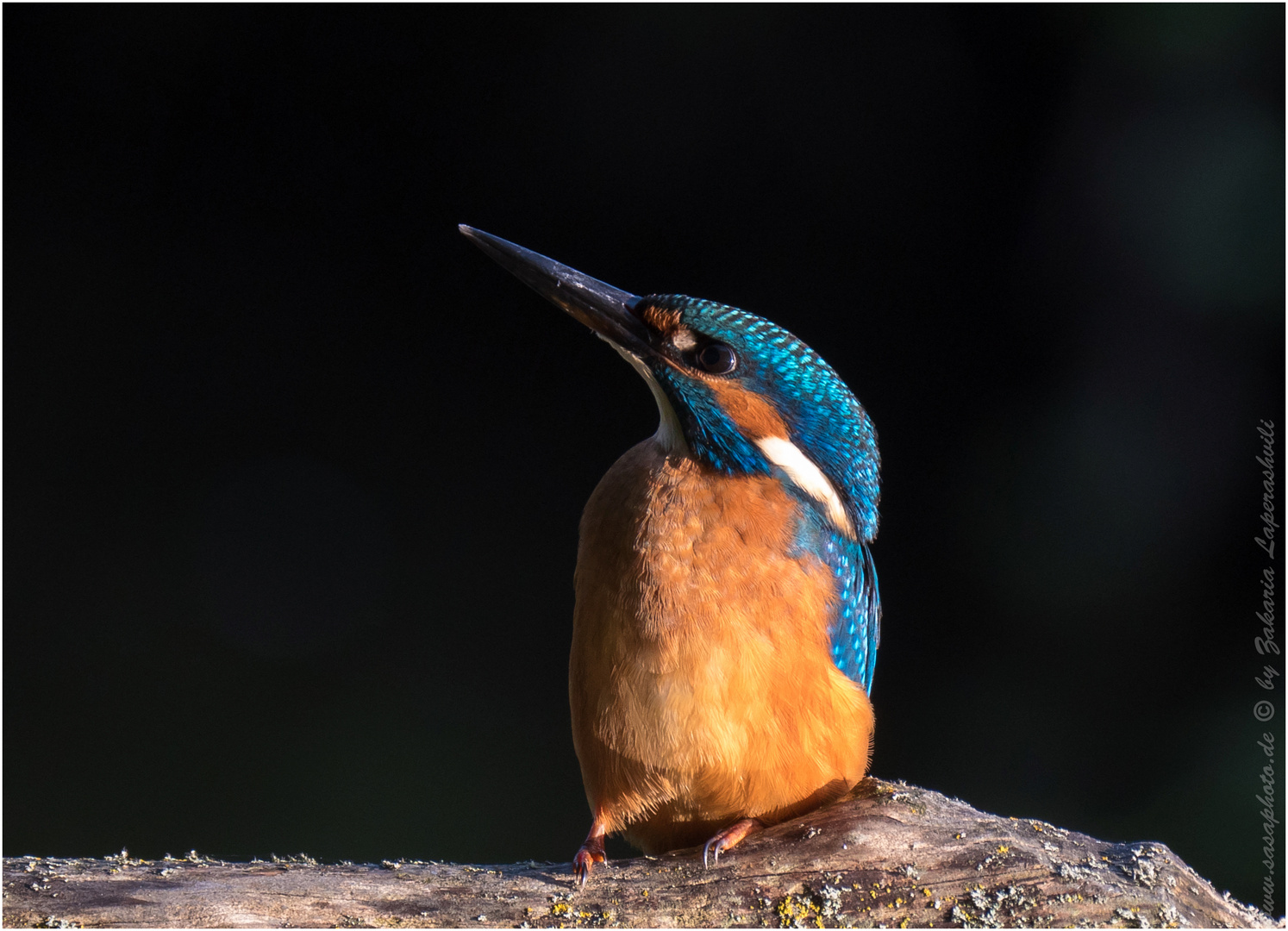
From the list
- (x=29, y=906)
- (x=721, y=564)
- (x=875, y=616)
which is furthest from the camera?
(x=875, y=616)

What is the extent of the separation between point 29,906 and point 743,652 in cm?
92

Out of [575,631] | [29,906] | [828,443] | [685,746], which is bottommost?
[29,906]

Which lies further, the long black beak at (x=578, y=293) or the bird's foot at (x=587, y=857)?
the long black beak at (x=578, y=293)

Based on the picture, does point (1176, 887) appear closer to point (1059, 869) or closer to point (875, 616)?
point (1059, 869)

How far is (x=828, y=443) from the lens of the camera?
4.56 feet

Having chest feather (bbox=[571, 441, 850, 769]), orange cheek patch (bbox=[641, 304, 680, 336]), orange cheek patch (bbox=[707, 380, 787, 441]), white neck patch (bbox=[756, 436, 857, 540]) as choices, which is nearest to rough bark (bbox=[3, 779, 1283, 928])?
chest feather (bbox=[571, 441, 850, 769])

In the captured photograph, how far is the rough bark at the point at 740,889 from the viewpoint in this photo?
1151mm

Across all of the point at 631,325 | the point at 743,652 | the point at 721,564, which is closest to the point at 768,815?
the point at 743,652

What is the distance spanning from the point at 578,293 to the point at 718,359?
24 centimetres

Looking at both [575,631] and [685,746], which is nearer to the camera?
[685,746]

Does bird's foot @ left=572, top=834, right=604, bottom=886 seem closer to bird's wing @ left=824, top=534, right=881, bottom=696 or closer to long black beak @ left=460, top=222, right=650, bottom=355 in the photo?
bird's wing @ left=824, top=534, right=881, bottom=696

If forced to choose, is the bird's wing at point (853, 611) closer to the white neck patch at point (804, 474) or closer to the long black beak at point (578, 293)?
the white neck patch at point (804, 474)

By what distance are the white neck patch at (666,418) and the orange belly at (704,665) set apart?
0.14 ft

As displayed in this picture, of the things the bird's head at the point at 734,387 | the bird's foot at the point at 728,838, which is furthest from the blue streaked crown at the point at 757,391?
the bird's foot at the point at 728,838
